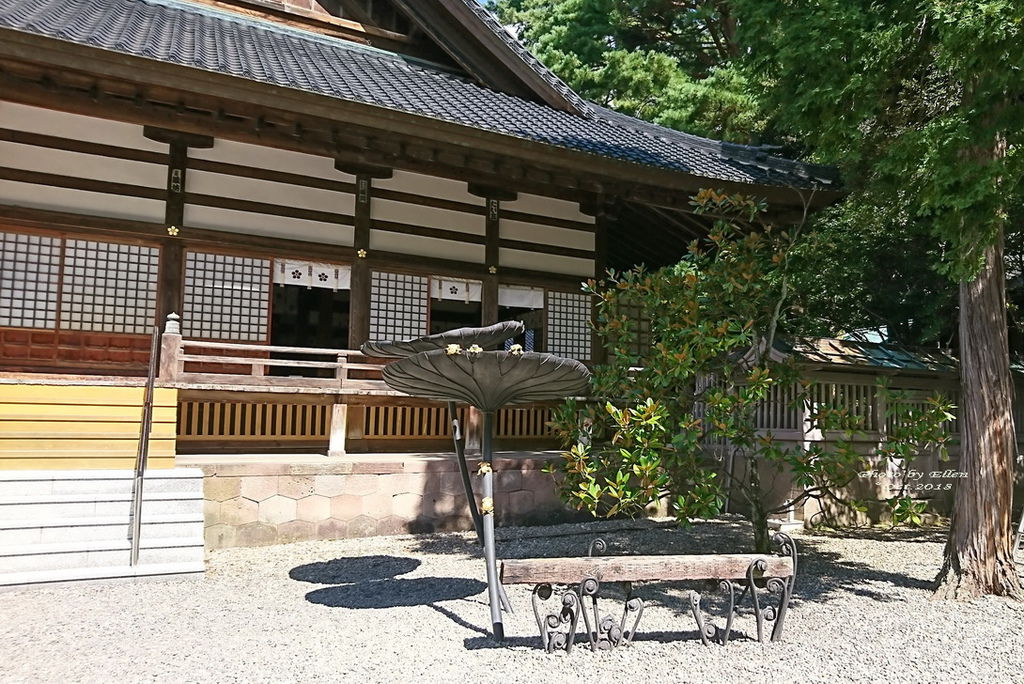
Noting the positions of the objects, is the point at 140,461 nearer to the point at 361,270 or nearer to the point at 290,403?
the point at 290,403

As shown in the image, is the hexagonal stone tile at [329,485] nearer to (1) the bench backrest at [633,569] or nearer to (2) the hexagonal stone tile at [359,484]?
(2) the hexagonal stone tile at [359,484]

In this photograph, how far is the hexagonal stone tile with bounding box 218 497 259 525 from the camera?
7.90 meters

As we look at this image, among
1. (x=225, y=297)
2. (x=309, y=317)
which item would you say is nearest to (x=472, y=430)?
(x=225, y=297)

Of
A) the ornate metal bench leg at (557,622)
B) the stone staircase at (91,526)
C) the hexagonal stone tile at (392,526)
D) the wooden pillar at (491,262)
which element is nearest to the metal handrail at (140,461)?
the stone staircase at (91,526)

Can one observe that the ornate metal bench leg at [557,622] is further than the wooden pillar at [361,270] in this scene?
No

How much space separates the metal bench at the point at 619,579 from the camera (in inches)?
194

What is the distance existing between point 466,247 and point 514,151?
2.12 m

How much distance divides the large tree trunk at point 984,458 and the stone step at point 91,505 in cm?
699

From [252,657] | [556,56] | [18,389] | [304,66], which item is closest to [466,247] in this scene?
[304,66]

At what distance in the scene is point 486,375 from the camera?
5.21 m

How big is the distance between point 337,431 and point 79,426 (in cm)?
265

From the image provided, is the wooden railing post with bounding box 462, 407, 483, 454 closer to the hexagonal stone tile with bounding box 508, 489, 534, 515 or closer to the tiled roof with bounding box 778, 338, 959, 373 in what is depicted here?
the hexagonal stone tile with bounding box 508, 489, 534, 515

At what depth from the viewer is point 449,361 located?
16.7 ft

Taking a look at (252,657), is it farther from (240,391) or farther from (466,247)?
(466,247)
